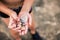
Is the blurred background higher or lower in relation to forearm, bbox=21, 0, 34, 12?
lower

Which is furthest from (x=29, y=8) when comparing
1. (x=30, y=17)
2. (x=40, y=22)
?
(x=40, y=22)

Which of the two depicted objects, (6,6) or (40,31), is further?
(40,31)

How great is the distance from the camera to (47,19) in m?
1.20

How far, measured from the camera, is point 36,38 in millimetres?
1157

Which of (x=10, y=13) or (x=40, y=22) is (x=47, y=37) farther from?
(x=10, y=13)

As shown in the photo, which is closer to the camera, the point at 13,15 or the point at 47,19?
the point at 13,15

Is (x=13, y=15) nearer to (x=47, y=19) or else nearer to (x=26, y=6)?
(x=26, y=6)

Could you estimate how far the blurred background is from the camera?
115cm

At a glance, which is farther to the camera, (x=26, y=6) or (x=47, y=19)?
(x=47, y=19)

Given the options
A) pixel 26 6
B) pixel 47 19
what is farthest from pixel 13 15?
pixel 47 19

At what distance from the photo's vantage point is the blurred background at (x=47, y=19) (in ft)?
3.77

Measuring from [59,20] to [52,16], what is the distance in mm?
50

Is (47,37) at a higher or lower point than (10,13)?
lower

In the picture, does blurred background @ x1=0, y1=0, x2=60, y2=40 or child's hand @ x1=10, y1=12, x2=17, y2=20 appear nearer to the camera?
child's hand @ x1=10, y1=12, x2=17, y2=20
